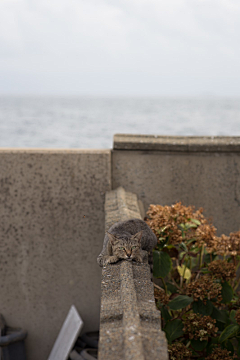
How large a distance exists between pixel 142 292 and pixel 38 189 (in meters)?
1.85

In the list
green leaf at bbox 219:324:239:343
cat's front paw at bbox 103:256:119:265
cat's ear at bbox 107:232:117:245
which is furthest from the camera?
green leaf at bbox 219:324:239:343

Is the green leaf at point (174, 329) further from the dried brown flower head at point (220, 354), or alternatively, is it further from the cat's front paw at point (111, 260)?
the cat's front paw at point (111, 260)

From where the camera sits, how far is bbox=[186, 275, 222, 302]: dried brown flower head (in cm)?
220

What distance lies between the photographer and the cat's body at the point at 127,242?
179cm

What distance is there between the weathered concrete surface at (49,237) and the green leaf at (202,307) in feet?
3.60

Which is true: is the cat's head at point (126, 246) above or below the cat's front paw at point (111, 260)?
above

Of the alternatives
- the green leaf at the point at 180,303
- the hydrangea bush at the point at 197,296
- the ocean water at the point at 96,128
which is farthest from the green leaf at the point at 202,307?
the ocean water at the point at 96,128

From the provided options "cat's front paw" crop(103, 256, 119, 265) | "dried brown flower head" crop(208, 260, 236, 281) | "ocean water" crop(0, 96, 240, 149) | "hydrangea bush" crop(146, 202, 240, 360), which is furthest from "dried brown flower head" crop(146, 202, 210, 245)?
"ocean water" crop(0, 96, 240, 149)

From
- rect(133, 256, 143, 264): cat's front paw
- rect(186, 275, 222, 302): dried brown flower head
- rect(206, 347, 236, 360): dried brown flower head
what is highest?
rect(133, 256, 143, 264): cat's front paw

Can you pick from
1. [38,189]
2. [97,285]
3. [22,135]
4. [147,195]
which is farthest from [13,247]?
[22,135]

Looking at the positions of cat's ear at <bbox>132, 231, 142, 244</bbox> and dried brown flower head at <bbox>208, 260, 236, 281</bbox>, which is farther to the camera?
dried brown flower head at <bbox>208, 260, 236, 281</bbox>

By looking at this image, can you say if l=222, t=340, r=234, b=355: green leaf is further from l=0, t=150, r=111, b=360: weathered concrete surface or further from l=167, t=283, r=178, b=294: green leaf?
l=0, t=150, r=111, b=360: weathered concrete surface

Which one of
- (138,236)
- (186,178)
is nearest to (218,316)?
(138,236)

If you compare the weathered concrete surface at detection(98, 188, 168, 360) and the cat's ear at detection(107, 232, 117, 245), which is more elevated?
the cat's ear at detection(107, 232, 117, 245)
